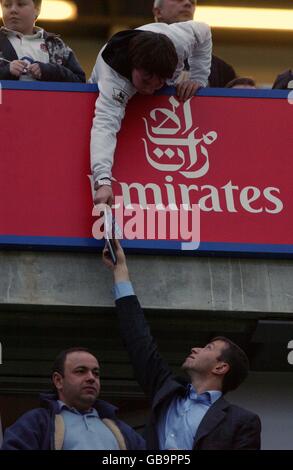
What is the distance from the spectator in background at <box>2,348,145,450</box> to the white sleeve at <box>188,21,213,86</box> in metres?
2.32

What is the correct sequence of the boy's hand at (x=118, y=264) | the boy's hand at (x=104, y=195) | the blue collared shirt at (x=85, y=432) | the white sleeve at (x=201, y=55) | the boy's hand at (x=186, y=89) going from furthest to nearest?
the boy's hand at (x=186, y=89) < the white sleeve at (x=201, y=55) < the boy's hand at (x=104, y=195) < the boy's hand at (x=118, y=264) < the blue collared shirt at (x=85, y=432)

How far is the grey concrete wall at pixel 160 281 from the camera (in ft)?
28.8

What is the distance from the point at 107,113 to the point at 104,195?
1.94 feet

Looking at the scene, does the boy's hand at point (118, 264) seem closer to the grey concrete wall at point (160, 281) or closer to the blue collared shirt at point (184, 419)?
the grey concrete wall at point (160, 281)

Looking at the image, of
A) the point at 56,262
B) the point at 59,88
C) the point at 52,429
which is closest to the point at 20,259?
the point at 56,262

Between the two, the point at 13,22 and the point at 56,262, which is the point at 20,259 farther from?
the point at 13,22

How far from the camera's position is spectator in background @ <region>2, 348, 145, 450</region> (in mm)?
7035

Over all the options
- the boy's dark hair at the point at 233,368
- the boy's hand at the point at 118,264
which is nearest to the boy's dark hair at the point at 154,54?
the boy's hand at the point at 118,264

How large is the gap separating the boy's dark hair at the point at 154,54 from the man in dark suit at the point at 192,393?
4.22ft

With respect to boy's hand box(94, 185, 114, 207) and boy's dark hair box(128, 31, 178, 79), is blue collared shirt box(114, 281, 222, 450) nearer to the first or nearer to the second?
boy's hand box(94, 185, 114, 207)

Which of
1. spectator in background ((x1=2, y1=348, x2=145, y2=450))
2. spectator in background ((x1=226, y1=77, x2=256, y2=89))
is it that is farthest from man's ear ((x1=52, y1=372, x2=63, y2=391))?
spectator in background ((x1=226, y1=77, x2=256, y2=89))

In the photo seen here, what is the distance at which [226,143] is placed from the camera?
29.9ft

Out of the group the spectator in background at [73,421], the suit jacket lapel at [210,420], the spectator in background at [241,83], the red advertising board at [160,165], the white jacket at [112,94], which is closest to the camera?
Answer: the spectator in background at [73,421]

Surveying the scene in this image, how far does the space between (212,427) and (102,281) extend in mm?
1663
